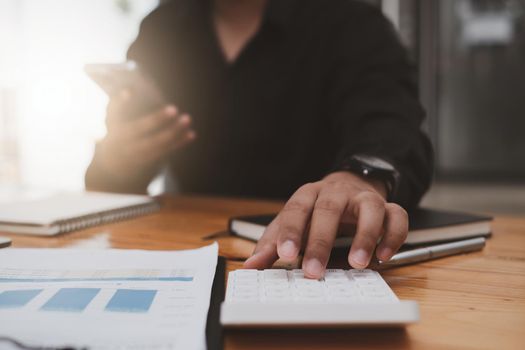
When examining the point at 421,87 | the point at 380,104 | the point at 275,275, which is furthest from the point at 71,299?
the point at 421,87

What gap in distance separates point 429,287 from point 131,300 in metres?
0.27

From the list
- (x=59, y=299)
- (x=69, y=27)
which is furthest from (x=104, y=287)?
(x=69, y=27)

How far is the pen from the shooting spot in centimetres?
56

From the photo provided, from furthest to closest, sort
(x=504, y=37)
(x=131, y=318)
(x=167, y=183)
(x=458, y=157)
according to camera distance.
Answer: (x=458, y=157) → (x=504, y=37) → (x=167, y=183) → (x=131, y=318)

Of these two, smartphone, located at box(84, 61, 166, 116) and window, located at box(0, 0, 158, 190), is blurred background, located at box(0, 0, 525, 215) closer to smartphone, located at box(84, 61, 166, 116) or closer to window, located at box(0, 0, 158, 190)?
window, located at box(0, 0, 158, 190)

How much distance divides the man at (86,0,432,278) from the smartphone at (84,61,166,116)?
0.05 ft

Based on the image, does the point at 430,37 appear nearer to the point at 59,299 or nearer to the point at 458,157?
the point at 458,157

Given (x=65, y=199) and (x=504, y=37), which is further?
(x=504, y=37)

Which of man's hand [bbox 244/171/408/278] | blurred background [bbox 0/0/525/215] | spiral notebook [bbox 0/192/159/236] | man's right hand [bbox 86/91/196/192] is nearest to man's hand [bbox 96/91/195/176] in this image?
man's right hand [bbox 86/91/196/192]

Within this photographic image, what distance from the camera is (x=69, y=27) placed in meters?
2.78

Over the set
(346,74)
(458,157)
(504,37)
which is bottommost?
(458,157)

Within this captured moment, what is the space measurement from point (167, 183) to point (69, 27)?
96 cm

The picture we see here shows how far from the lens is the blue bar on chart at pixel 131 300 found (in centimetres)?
40

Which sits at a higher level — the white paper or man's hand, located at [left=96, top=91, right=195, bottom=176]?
man's hand, located at [left=96, top=91, right=195, bottom=176]
